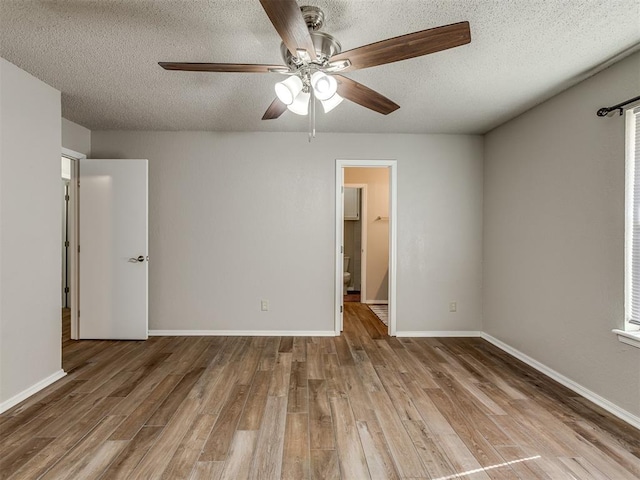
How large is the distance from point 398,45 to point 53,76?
2658mm

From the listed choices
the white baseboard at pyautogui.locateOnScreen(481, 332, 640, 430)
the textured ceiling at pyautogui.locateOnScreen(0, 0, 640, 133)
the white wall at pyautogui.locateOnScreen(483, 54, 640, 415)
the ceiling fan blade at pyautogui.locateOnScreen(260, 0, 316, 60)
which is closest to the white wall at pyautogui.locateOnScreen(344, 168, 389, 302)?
the white wall at pyautogui.locateOnScreen(483, 54, 640, 415)

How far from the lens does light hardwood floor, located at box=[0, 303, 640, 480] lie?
1.75 metres

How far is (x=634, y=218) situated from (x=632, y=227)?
0.06m

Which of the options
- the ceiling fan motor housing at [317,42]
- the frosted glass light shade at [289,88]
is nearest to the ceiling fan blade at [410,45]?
the ceiling fan motor housing at [317,42]

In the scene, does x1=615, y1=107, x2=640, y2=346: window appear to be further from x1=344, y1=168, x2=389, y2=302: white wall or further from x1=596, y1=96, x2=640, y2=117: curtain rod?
x1=344, y1=168, x2=389, y2=302: white wall

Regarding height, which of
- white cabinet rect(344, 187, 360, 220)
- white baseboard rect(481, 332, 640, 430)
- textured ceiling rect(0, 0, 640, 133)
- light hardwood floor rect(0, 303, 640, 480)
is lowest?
light hardwood floor rect(0, 303, 640, 480)

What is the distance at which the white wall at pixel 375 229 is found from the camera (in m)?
6.10

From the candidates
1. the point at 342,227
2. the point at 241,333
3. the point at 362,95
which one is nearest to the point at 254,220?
the point at 342,227

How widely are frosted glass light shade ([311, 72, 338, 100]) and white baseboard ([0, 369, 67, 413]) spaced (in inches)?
116

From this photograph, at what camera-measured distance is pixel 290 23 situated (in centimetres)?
140

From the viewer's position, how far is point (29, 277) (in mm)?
2539

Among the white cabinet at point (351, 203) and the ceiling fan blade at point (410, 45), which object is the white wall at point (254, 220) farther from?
the white cabinet at point (351, 203)

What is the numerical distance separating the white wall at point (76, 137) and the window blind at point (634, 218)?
500 centimetres

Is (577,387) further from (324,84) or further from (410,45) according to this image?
(324,84)
